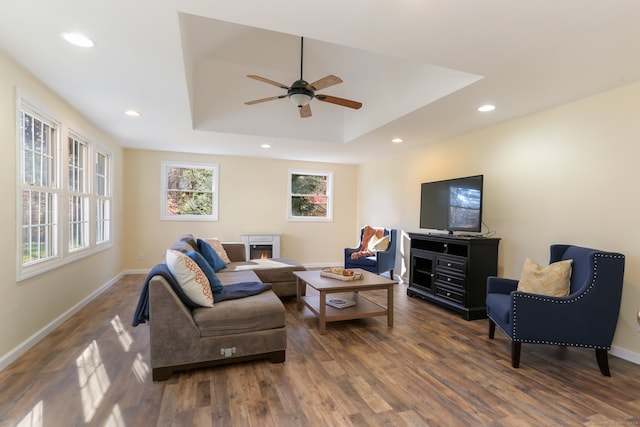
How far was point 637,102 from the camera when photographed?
106 inches

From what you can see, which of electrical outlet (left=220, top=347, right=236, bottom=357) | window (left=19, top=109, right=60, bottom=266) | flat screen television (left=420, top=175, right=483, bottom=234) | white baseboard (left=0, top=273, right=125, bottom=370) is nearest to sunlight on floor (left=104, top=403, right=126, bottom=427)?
electrical outlet (left=220, top=347, right=236, bottom=357)

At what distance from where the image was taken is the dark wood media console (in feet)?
12.3

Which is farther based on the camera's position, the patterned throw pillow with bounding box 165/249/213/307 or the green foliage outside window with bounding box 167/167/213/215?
the green foliage outside window with bounding box 167/167/213/215

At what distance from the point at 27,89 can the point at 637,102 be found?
5.29 metres

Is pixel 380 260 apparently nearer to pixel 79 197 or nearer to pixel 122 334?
pixel 122 334

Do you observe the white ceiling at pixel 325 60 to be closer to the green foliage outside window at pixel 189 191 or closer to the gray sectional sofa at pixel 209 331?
the green foliage outside window at pixel 189 191

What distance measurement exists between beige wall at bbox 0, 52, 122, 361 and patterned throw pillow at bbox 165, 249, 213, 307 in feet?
4.17

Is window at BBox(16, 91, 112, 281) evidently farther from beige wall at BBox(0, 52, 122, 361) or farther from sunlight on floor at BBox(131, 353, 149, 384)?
sunlight on floor at BBox(131, 353, 149, 384)

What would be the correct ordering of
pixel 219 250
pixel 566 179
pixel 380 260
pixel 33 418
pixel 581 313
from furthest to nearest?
pixel 380 260 → pixel 219 250 → pixel 566 179 → pixel 581 313 → pixel 33 418

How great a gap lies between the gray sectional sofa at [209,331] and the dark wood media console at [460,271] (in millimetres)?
2377

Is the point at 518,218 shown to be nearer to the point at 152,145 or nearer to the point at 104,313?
the point at 104,313

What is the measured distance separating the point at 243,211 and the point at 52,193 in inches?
137

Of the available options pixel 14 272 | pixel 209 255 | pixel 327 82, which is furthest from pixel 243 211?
pixel 327 82

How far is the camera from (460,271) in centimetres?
384
